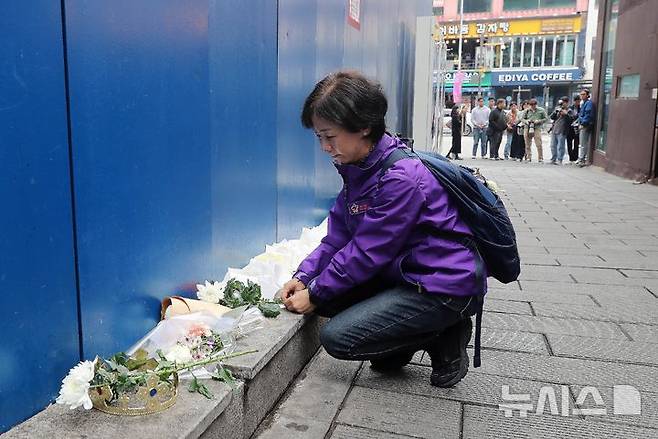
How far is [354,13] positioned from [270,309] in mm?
3685

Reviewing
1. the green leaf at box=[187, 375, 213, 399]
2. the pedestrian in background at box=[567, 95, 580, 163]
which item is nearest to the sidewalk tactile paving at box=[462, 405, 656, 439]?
the green leaf at box=[187, 375, 213, 399]

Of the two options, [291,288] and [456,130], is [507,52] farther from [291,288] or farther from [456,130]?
[291,288]

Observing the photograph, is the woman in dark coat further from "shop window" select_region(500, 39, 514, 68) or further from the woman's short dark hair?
"shop window" select_region(500, 39, 514, 68)

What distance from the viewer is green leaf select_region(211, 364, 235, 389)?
204 cm

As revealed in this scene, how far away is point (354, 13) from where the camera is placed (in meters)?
5.55

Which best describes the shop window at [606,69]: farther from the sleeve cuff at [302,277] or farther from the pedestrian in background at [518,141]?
the sleeve cuff at [302,277]

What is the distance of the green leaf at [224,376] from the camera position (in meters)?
2.04

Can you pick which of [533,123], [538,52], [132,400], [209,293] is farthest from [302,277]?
[538,52]

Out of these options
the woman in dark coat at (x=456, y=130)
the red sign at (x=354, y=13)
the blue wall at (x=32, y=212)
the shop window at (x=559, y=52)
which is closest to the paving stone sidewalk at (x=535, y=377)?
the blue wall at (x=32, y=212)

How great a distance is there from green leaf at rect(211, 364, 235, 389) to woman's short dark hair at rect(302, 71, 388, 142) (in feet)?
3.27

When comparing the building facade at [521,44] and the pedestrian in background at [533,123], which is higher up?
the building facade at [521,44]

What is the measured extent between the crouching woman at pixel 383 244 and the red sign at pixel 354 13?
312cm

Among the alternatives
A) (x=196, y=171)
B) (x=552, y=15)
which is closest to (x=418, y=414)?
(x=196, y=171)

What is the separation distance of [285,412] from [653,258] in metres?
4.02
